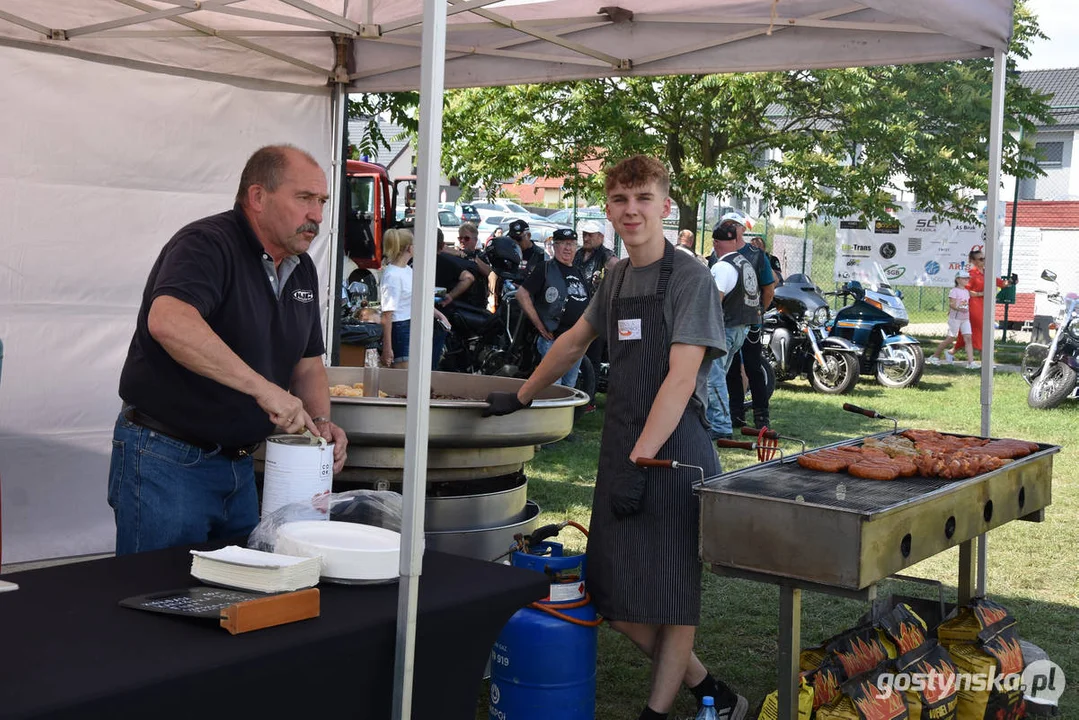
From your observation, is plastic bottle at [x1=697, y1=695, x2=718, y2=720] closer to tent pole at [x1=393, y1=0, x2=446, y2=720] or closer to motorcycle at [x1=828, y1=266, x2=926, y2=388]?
tent pole at [x1=393, y1=0, x2=446, y2=720]

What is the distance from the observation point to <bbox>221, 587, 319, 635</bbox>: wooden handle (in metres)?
2.07

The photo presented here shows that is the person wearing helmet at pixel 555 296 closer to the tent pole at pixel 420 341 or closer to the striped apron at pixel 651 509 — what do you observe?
the striped apron at pixel 651 509

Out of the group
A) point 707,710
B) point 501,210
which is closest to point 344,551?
point 707,710

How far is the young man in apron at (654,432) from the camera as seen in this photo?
340cm

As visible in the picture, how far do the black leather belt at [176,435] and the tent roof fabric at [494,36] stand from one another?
79.8 inches

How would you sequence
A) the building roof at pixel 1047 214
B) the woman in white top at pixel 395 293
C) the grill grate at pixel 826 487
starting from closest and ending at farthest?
the grill grate at pixel 826 487 < the woman in white top at pixel 395 293 < the building roof at pixel 1047 214

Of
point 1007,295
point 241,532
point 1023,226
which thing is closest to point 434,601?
point 241,532

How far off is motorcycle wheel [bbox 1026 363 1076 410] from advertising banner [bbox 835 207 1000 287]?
8.96m

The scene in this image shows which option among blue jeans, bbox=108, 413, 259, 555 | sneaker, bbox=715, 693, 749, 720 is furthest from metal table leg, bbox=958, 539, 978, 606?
blue jeans, bbox=108, 413, 259, 555

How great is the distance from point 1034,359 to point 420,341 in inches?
518

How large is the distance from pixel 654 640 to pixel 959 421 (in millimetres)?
8550

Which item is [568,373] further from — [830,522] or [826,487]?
[830,522]

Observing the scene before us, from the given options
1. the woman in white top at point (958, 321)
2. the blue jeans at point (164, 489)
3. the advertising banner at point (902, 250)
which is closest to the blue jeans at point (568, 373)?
the blue jeans at point (164, 489)

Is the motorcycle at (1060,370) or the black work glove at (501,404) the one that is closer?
the black work glove at (501,404)
